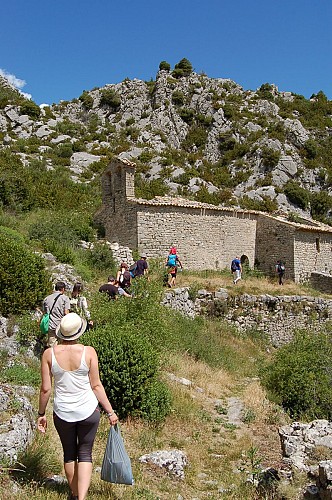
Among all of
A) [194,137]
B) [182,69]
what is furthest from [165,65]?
[194,137]

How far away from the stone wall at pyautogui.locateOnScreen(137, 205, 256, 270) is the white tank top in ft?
46.4

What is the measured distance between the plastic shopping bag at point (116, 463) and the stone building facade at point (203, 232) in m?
14.0

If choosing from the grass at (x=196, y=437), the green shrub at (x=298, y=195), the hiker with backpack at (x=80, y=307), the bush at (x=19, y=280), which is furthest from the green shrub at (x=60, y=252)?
the green shrub at (x=298, y=195)

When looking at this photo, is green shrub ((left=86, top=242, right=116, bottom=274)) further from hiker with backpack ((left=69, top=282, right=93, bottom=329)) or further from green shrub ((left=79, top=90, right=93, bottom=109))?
green shrub ((left=79, top=90, right=93, bottom=109))

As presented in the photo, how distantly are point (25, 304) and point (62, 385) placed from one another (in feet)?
19.8

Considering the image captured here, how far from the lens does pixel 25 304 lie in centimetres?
947

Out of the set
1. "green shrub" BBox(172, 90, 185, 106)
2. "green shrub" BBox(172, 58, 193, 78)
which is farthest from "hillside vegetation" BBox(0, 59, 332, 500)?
"green shrub" BBox(172, 58, 193, 78)

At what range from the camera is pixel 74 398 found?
3902 mm

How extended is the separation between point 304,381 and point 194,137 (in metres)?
42.4

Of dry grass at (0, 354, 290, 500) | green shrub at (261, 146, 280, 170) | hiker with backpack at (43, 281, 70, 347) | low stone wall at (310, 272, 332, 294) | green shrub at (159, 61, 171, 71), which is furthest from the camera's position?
green shrub at (159, 61, 171, 71)

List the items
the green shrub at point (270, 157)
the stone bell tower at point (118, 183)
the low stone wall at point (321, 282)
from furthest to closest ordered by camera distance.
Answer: the green shrub at point (270, 157)
the low stone wall at point (321, 282)
the stone bell tower at point (118, 183)

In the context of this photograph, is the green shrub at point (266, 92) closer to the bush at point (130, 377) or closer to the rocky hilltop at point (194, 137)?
the rocky hilltop at point (194, 137)

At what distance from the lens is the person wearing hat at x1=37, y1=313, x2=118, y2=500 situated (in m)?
3.88

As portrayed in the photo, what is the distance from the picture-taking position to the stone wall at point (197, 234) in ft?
60.0
